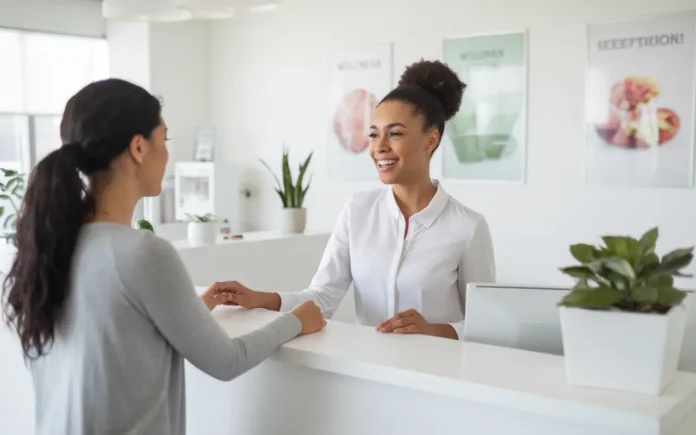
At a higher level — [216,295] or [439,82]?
[439,82]

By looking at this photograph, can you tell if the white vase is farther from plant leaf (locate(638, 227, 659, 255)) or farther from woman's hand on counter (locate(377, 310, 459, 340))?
plant leaf (locate(638, 227, 659, 255))

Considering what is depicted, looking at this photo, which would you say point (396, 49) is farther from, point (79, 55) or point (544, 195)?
point (79, 55)

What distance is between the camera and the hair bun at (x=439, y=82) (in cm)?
238

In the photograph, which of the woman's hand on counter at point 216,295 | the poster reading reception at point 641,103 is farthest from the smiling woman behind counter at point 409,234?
the poster reading reception at point 641,103

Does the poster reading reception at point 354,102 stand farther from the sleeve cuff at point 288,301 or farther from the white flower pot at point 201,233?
the sleeve cuff at point 288,301

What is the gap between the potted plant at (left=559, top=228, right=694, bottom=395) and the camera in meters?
1.24

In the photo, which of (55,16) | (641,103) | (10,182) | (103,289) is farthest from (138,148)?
(55,16)

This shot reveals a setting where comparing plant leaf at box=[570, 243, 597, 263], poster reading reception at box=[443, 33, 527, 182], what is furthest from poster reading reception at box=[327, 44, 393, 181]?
plant leaf at box=[570, 243, 597, 263]

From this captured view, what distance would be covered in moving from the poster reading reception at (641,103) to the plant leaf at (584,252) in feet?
11.6

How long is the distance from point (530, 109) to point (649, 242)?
4053 mm

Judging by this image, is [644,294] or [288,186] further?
[288,186]

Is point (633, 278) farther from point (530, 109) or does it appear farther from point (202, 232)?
point (530, 109)

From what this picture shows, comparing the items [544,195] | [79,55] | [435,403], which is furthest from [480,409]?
[79,55]

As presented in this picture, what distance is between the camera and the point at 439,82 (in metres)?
2.38
